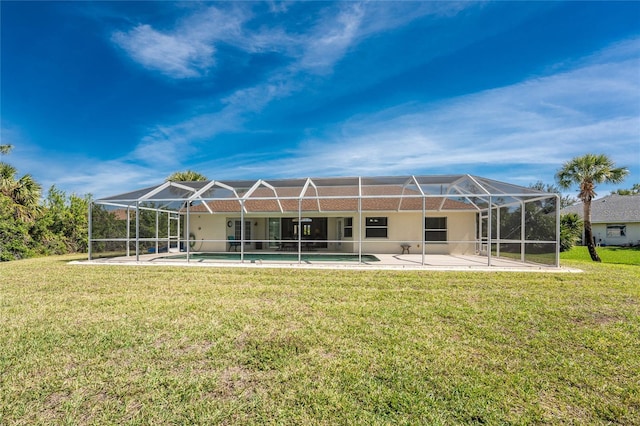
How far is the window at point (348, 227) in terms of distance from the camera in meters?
17.5

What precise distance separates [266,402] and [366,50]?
498 inches

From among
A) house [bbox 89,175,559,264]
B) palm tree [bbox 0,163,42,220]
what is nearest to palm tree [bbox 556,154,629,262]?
house [bbox 89,175,559,264]

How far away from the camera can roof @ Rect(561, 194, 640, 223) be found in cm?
2873

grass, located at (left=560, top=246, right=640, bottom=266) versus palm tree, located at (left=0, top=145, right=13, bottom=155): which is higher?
palm tree, located at (left=0, top=145, right=13, bottom=155)

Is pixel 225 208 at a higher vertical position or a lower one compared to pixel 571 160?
lower

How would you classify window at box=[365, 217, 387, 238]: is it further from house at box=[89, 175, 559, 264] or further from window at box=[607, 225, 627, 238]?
window at box=[607, 225, 627, 238]

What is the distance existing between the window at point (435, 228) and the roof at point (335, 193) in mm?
831

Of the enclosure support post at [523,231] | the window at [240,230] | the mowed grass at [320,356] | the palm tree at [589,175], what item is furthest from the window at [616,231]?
the window at [240,230]

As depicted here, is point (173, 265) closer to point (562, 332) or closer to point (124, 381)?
point (124, 381)

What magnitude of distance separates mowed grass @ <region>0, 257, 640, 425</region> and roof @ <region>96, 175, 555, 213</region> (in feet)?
18.2

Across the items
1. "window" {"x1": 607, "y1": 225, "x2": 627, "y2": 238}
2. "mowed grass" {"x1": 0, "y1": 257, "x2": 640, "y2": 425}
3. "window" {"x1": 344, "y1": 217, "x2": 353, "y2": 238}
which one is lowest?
"mowed grass" {"x1": 0, "y1": 257, "x2": 640, "y2": 425}

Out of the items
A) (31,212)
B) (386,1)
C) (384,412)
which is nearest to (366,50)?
(386,1)

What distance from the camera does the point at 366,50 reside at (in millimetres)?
12148

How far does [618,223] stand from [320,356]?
124ft
